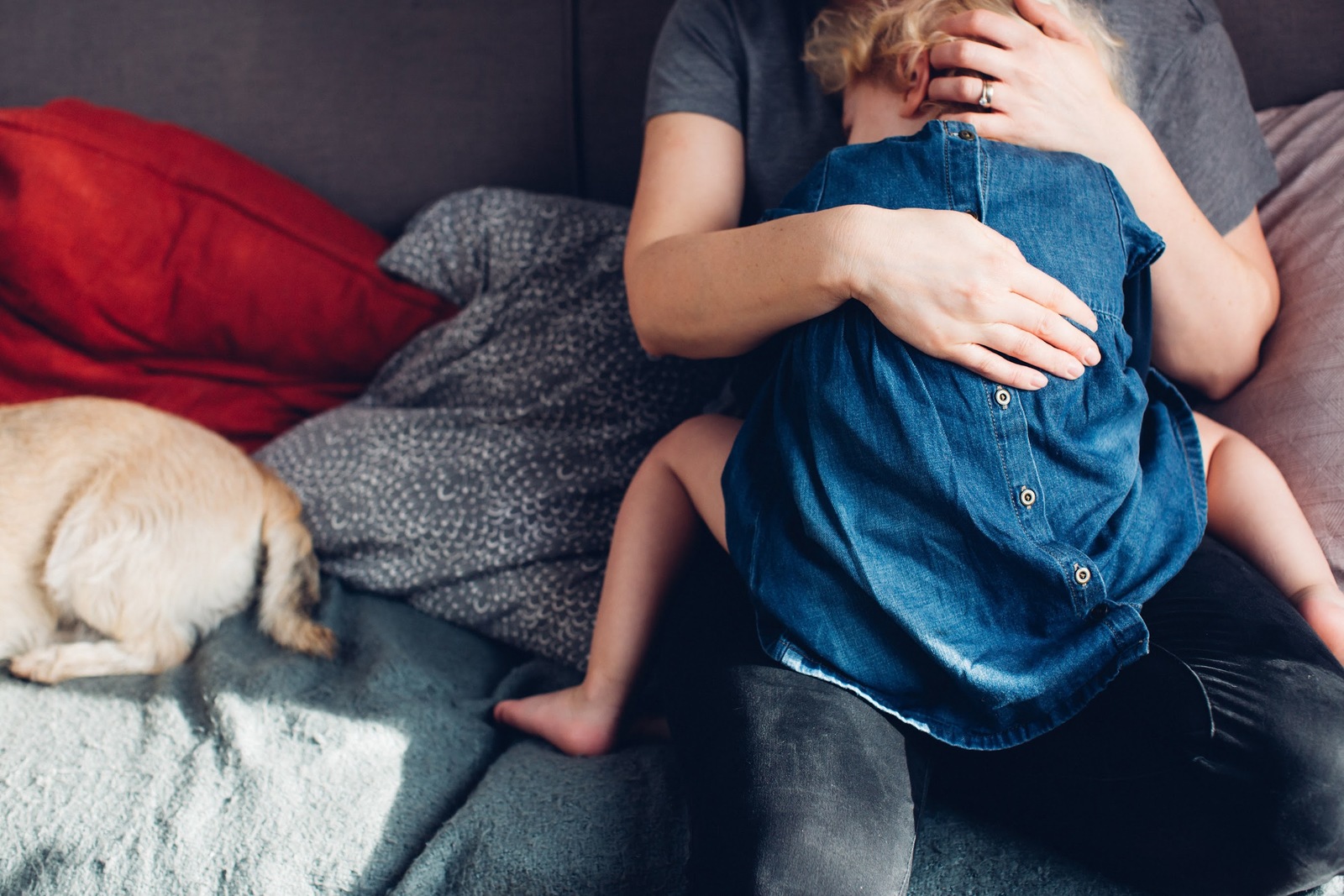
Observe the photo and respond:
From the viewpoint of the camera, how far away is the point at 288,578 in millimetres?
1145

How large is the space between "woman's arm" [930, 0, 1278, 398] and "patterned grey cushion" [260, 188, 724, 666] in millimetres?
539

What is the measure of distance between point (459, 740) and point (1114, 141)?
3.04 ft

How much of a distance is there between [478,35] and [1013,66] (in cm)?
105

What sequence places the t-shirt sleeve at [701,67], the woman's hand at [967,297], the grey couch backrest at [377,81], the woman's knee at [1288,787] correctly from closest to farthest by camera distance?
the woman's knee at [1288,787], the woman's hand at [967,297], the t-shirt sleeve at [701,67], the grey couch backrest at [377,81]

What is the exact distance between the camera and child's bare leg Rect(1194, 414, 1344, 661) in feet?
2.54

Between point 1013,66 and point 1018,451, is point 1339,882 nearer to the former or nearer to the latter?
point 1018,451

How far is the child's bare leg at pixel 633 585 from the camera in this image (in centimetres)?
94

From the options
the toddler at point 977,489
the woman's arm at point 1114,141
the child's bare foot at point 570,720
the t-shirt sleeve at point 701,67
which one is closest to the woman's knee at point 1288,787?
the toddler at point 977,489

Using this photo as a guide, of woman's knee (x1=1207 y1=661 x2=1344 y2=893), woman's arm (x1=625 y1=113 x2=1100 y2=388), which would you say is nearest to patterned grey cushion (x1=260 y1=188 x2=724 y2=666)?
woman's arm (x1=625 y1=113 x2=1100 y2=388)

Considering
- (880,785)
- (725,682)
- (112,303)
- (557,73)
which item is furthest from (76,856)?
(557,73)

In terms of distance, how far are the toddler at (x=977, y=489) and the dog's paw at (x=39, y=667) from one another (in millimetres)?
841

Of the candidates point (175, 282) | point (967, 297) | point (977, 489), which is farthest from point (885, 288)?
point (175, 282)

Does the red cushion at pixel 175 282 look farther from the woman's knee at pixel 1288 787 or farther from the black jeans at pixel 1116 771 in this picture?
the woman's knee at pixel 1288 787

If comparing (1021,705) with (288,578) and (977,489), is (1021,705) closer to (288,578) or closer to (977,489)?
(977,489)
